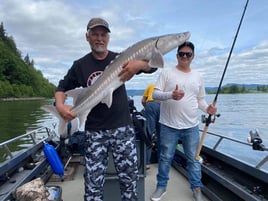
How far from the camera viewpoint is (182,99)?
10.9ft

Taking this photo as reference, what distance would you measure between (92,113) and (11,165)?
6.38ft

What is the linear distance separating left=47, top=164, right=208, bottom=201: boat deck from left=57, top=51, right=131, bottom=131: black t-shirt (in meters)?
1.74

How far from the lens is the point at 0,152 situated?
10562 mm

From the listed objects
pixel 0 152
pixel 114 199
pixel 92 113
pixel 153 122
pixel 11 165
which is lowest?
pixel 0 152

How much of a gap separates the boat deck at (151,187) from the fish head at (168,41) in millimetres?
2246

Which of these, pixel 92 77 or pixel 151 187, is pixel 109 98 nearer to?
pixel 92 77

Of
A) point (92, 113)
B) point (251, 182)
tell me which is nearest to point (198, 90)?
point (251, 182)

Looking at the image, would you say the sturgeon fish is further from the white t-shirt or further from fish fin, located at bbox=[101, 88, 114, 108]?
the white t-shirt

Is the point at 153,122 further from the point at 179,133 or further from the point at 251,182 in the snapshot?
the point at 251,182

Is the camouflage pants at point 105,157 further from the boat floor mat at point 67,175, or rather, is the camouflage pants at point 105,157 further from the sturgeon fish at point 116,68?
the boat floor mat at point 67,175

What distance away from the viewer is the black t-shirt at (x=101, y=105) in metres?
2.40

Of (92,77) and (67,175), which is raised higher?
(92,77)

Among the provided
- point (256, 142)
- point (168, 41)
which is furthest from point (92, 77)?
point (256, 142)

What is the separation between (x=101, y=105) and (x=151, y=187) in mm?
2180
